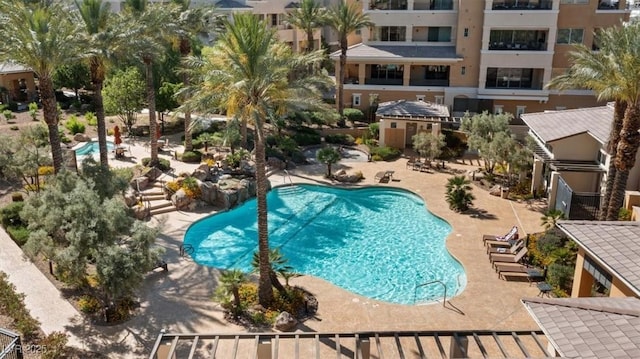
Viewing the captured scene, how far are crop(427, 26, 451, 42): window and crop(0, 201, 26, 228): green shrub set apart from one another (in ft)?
128

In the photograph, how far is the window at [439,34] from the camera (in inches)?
2029

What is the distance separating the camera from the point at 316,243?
2800 centimetres

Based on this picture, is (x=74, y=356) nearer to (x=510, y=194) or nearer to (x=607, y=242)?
(x=607, y=242)

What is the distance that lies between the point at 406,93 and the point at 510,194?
20460 millimetres

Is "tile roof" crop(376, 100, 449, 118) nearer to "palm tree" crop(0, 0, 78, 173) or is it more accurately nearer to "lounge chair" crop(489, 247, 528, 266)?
"lounge chair" crop(489, 247, 528, 266)

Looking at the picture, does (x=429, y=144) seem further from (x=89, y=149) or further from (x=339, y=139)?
(x=89, y=149)

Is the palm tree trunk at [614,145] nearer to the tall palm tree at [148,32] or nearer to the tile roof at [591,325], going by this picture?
the tile roof at [591,325]

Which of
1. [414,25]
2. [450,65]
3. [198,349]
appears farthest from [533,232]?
[414,25]

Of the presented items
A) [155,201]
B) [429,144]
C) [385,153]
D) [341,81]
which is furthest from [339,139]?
[155,201]

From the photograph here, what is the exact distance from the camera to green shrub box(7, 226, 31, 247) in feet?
80.0

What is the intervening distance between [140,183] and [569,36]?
1509 inches

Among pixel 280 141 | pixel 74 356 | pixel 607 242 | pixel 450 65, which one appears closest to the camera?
pixel 607 242

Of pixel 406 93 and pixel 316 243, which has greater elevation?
pixel 406 93

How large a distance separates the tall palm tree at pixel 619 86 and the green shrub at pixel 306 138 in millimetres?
22934
